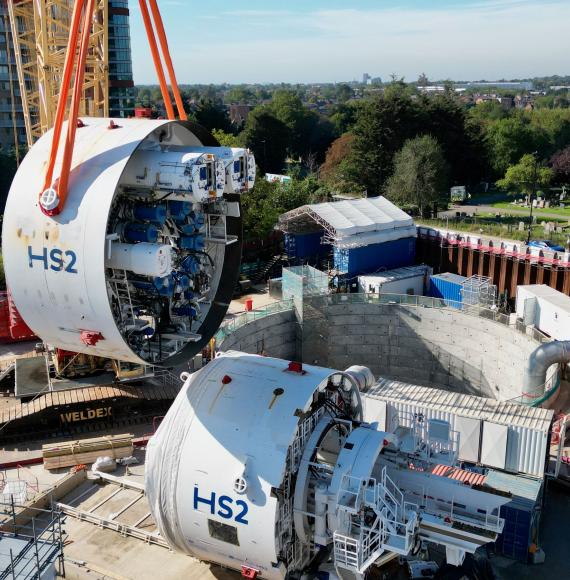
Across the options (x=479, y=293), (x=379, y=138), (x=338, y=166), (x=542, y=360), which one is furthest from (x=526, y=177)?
(x=542, y=360)

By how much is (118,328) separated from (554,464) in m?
19.1

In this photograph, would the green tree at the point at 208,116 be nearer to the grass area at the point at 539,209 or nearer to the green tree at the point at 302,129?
the green tree at the point at 302,129

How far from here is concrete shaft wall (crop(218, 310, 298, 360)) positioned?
114 feet

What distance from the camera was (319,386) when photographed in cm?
1681

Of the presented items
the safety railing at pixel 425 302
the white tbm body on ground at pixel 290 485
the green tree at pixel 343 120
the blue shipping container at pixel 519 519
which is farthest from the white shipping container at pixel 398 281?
the green tree at pixel 343 120

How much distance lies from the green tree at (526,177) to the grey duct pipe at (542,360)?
50.2 metres

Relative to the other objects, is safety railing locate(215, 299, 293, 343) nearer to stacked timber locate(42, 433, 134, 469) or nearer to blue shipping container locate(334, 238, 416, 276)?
blue shipping container locate(334, 238, 416, 276)

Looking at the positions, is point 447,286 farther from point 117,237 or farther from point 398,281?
point 117,237

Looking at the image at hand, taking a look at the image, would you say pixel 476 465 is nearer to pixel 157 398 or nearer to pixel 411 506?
pixel 411 506

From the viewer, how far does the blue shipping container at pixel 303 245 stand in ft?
161

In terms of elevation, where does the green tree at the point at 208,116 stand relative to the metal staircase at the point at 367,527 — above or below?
above

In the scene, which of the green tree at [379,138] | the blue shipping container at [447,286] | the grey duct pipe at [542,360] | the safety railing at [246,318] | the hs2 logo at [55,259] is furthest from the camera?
the green tree at [379,138]

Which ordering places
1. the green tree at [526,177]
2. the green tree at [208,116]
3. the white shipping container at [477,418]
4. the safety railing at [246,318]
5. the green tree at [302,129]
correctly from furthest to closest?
the green tree at [302,129]
the green tree at [208,116]
the green tree at [526,177]
the safety railing at [246,318]
the white shipping container at [477,418]

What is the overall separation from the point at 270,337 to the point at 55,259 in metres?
23.7
